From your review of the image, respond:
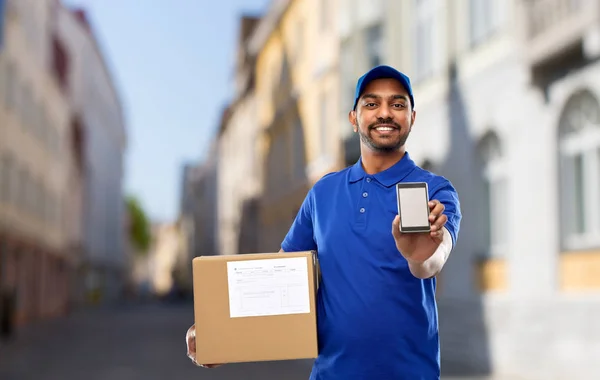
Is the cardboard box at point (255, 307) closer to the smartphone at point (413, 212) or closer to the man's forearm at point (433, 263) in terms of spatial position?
the man's forearm at point (433, 263)

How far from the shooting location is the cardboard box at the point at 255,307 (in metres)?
2.79

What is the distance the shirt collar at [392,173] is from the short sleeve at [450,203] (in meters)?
0.13

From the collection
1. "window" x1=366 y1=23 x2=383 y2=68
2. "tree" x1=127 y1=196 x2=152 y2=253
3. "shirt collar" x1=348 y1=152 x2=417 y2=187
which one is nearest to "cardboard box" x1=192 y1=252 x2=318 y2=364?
"shirt collar" x1=348 y1=152 x2=417 y2=187

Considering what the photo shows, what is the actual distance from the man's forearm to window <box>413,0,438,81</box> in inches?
659

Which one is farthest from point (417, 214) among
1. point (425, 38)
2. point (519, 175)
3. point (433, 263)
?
point (425, 38)

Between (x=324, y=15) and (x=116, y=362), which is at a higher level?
(x=324, y=15)

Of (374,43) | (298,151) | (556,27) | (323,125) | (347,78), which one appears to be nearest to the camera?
(556,27)

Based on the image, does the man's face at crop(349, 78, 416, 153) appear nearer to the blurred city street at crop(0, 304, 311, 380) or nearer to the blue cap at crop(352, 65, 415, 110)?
the blue cap at crop(352, 65, 415, 110)

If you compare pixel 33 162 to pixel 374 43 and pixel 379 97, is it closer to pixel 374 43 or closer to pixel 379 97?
pixel 374 43

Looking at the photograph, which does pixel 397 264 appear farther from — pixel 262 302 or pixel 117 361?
pixel 117 361

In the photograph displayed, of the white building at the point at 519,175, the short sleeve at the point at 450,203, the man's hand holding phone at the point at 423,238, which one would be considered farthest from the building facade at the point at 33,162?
the man's hand holding phone at the point at 423,238

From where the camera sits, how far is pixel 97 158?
78.1 meters

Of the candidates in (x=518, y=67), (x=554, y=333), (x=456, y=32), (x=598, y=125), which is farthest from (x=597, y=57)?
(x=456, y=32)

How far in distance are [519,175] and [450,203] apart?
40.7 feet
